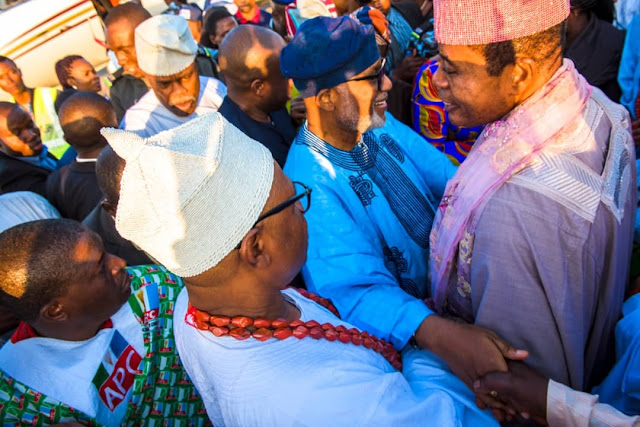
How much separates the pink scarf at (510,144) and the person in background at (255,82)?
167 cm

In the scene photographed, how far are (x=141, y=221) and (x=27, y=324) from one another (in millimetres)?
1012

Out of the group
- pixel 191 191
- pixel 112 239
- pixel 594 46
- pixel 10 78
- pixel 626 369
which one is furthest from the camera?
pixel 10 78

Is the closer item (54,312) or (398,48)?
(54,312)

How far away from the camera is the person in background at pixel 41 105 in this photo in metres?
5.63

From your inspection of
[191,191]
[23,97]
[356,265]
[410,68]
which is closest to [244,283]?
[191,191]

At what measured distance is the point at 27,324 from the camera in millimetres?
1802

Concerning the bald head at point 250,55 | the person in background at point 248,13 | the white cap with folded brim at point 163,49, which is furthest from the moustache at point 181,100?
the person in background at point 248,13

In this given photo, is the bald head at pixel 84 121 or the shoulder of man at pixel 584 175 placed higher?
the bald head at pixel 84 121

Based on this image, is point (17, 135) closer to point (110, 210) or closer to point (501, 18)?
point (110, 210)

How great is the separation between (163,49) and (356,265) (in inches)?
104

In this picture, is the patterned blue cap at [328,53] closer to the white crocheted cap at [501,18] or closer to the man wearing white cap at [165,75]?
the white crocheted cap at [501,18]

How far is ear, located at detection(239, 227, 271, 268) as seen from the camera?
125 centimetres

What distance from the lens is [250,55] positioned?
9.77 feet

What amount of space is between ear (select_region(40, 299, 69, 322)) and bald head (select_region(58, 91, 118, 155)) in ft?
5.71
